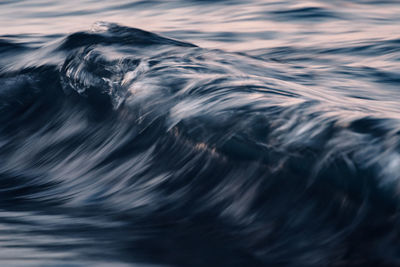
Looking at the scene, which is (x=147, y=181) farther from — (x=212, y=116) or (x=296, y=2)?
(x=296, y=2)

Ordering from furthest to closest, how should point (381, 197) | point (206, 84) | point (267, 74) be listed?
1. point (267, 74)
2. point (206, 84)
3. point (381, 197)

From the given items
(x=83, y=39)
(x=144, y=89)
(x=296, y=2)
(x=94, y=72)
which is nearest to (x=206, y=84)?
(x=144, y=89)

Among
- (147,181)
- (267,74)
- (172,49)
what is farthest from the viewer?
(172,49)

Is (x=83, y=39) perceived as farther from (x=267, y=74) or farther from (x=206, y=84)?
(x=206, y=84)

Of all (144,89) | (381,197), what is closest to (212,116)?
(144,89)

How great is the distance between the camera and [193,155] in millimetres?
2725

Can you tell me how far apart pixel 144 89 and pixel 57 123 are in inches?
29.1

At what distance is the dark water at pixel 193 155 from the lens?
78.2 inches

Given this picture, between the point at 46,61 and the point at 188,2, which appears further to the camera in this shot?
the point at 188,2

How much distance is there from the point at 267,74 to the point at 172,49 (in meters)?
0.66

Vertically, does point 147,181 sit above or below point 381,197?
below

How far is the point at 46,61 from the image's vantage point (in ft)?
15.1

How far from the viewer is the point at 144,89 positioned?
3391mm

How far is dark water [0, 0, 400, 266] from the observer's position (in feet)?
6.52
